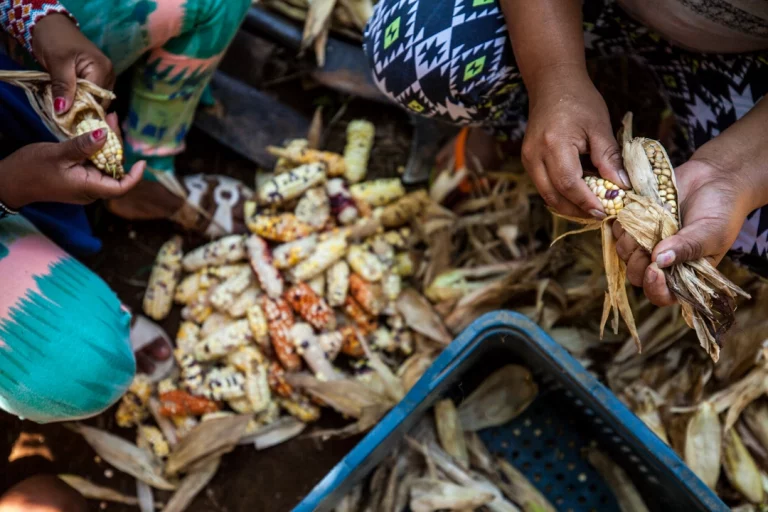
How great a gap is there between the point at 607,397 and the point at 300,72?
137cm

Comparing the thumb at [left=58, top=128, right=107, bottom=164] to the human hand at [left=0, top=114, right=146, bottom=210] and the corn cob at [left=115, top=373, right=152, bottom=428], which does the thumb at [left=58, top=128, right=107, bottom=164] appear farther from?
the corn cob at [left=115, top=373, right=152, bottom=428]

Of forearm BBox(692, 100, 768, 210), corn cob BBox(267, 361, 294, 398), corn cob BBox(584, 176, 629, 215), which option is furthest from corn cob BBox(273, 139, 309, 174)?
forearm BBox(692, 100, 768, 210)

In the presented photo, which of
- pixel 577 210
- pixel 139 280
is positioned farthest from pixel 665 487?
pixel 139 280

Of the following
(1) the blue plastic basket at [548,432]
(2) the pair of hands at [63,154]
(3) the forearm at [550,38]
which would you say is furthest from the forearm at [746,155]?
(2) the pair of hands at [63,154]

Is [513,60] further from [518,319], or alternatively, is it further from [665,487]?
[665,487]

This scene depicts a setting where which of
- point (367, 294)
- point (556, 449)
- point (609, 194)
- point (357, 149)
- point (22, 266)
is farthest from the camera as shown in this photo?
point (357, 149)

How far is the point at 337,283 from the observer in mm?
1678

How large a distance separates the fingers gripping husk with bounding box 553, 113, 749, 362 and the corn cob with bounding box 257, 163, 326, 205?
0.89m

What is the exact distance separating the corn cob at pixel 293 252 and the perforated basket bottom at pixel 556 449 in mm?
654

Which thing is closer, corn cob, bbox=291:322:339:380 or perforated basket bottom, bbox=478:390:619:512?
perforated basket bottom, bbox=478:390:619:512

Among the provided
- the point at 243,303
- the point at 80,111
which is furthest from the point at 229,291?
the point at 80,111

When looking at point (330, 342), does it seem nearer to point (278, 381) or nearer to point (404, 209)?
point (278, 381)

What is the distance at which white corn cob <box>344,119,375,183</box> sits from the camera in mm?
1868

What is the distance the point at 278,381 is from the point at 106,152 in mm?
750
